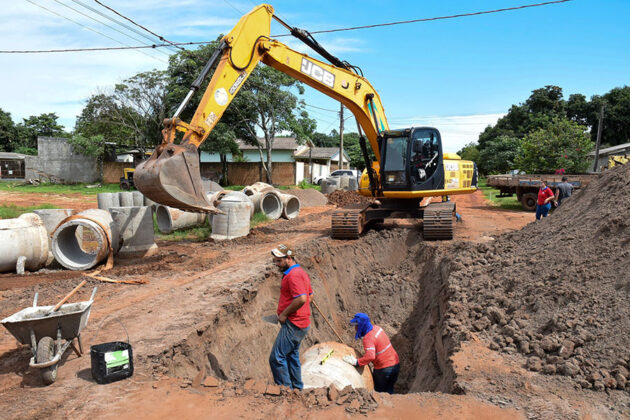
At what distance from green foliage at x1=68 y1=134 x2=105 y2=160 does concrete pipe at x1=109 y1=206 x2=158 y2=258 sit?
89.3ft

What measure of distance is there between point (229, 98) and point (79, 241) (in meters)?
5.06

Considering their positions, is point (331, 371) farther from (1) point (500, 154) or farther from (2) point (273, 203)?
(1) point (500, 154)

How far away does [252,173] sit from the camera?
34.7m

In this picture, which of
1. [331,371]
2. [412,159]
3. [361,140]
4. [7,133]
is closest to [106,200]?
[361,140]

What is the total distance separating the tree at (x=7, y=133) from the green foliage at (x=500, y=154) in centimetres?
6029

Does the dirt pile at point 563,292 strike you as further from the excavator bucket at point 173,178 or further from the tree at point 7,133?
the tree at point 7,133

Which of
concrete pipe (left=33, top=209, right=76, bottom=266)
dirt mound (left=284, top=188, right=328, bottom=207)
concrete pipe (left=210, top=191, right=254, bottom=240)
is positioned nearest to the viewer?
concrete pipe (left=33, top=209, right=76, bottom=266)

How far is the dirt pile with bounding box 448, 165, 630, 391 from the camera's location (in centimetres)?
436

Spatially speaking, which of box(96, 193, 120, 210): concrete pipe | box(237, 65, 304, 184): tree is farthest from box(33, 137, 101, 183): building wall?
box(96, 193, 120, 210): concrete pipe

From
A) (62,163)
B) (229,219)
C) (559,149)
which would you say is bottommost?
(229,219)

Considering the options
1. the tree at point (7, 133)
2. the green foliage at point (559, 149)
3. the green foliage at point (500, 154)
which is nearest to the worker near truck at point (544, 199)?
the green foliage at point (559, 149)

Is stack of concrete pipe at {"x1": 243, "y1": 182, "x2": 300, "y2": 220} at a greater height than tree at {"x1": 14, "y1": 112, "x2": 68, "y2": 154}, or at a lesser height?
lesser

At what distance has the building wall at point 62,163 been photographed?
3619cm

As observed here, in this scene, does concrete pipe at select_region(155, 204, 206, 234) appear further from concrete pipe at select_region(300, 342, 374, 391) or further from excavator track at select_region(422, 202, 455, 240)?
concrete pipe at select_region(300, 342, 374, 391)
